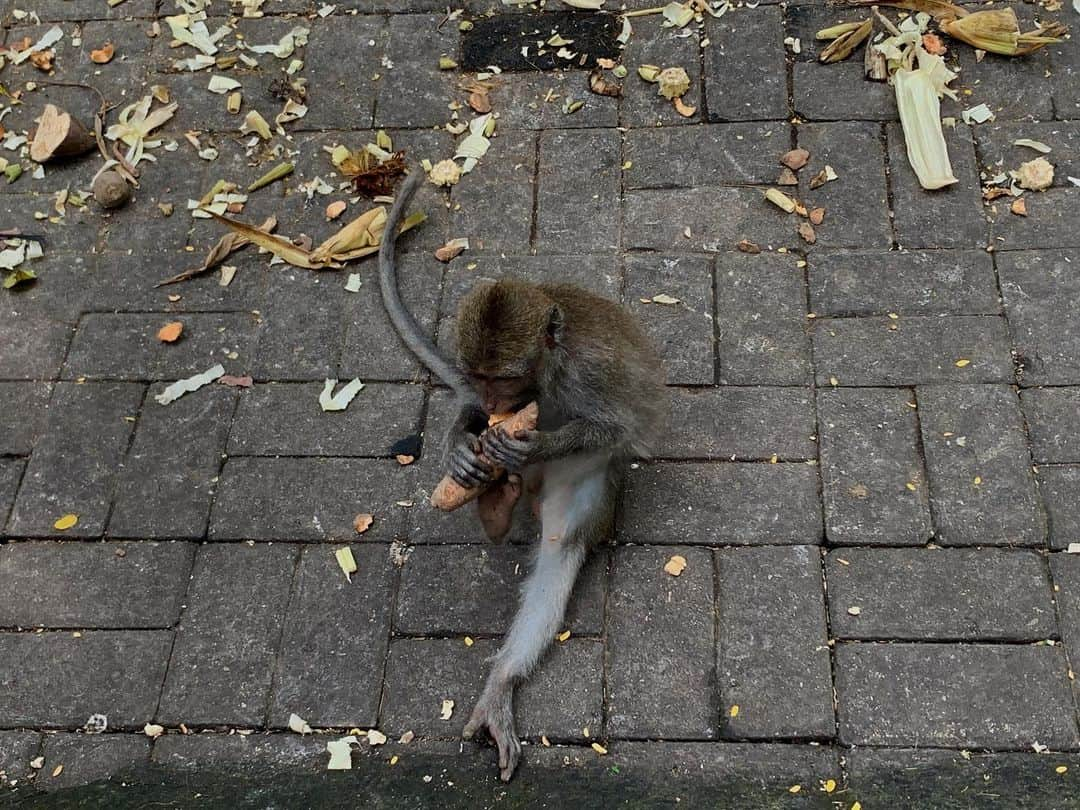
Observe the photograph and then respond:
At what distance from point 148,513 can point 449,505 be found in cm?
135

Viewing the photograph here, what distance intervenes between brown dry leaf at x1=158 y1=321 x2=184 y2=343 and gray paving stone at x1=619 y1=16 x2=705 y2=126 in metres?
2.36

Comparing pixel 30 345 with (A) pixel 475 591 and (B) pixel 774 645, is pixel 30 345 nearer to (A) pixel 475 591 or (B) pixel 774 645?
(A) pixel 475 591

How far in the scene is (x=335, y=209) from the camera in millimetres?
5379

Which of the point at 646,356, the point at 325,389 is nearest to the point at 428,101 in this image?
the point at 325,389

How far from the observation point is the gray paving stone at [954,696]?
3.73 metres

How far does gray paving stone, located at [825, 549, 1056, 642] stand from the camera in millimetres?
3941

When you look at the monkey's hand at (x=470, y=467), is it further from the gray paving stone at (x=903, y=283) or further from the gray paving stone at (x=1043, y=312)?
the gray paving stone at (x=1043, y=312)

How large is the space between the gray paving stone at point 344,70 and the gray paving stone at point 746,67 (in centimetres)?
173

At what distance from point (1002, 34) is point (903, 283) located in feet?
5.29

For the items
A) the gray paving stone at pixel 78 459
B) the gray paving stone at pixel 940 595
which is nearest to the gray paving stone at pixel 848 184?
the gray paving stone at pixel 940 595

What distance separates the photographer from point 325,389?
4777 mm

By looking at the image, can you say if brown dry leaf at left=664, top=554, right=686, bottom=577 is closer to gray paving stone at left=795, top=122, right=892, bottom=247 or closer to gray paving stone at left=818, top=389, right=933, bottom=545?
gray paving stone at left=818, top=389, right=933, bottom=545

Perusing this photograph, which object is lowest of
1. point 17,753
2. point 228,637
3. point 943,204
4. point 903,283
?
point 17,753

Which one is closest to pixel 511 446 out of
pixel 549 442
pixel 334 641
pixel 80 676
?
pixel 549 442
